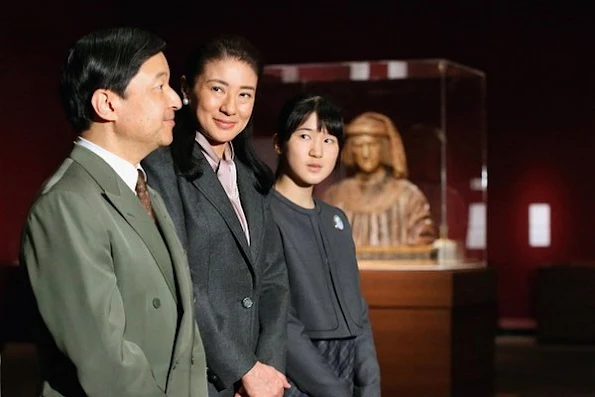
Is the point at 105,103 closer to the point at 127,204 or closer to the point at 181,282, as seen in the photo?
the point at 127,204

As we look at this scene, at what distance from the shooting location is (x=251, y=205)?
283 centimetres

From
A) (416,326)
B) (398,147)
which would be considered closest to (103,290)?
(416,326)

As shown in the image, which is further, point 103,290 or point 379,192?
point 379,192

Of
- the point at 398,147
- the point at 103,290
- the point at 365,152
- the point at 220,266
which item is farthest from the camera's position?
the point at 398,147

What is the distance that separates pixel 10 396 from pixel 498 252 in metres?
4.68

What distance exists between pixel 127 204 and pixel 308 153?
1.20 meters

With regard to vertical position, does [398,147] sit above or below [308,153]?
above

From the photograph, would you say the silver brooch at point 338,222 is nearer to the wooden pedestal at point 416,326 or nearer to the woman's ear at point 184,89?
the woman's ear at point 184,89

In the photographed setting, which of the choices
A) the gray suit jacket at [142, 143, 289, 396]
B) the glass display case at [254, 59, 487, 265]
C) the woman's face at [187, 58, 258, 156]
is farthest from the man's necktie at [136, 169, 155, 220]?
the glass display case at [254, 59, 487, 265]

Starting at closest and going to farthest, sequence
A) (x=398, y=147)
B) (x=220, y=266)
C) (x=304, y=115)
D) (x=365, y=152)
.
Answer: (x=220, y=266)
(x=304, y=115)
(x=365, y=152)
(x=398, y=147)

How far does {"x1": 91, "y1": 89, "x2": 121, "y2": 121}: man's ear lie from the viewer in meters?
2.14

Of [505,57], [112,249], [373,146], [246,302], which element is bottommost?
[246,302]

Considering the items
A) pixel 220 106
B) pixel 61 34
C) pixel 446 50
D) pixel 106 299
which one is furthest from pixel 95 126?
pixel 446 50

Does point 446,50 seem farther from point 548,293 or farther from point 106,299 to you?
point 106,299
